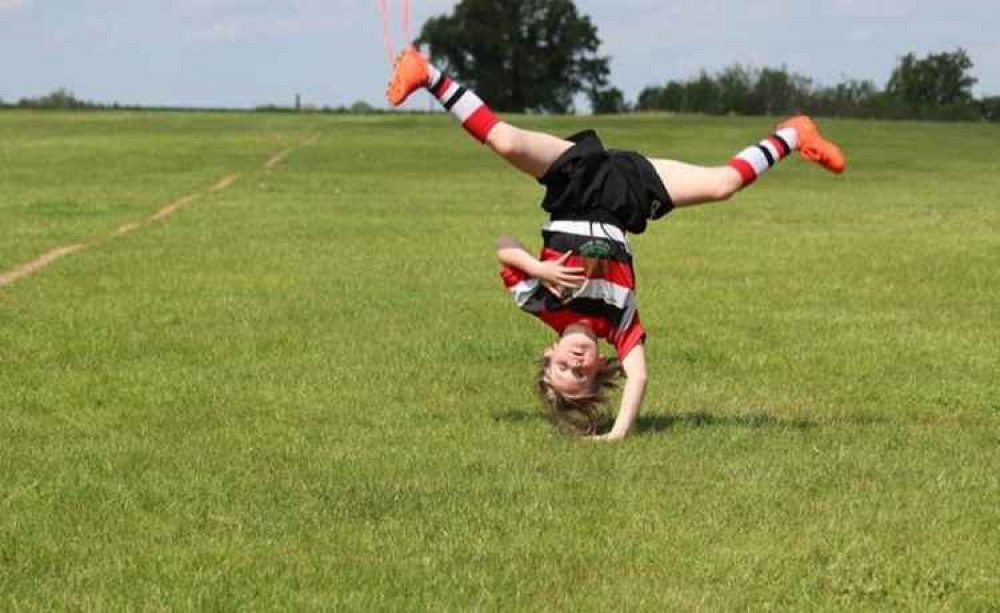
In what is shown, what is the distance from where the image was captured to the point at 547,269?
28.6 feet

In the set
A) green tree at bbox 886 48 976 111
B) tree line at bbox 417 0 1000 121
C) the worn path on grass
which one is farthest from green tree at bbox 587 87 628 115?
the worn path on grass

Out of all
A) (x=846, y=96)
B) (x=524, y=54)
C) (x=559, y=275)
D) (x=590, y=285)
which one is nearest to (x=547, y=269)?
(x=559, y=275)

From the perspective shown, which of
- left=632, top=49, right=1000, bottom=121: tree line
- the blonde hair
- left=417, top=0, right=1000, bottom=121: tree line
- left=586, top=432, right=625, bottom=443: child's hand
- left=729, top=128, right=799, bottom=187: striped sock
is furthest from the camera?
left=417, top=0, right=1000, bottom=121: tree line

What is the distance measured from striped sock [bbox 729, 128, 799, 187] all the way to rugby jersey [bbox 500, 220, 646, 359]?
2.77ft

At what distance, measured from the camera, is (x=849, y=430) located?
8797mm

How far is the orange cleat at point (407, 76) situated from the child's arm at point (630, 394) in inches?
76.9

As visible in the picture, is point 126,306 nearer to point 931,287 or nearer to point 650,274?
point 650,274

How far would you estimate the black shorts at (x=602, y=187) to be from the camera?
29.3 ft

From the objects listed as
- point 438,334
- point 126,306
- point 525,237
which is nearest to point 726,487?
point 438,334

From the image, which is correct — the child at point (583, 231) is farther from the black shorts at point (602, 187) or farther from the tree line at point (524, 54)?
the tree line at point (524, 54)

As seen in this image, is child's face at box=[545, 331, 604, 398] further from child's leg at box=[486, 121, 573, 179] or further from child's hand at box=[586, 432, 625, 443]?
child's leg at box=[486, 121, 573, 179]

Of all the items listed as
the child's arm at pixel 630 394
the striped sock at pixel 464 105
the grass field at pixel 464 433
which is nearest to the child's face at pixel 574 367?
the child's arm at pixel 630 394

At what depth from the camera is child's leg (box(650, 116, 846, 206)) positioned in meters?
9.04

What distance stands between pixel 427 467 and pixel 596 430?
4.81ft
